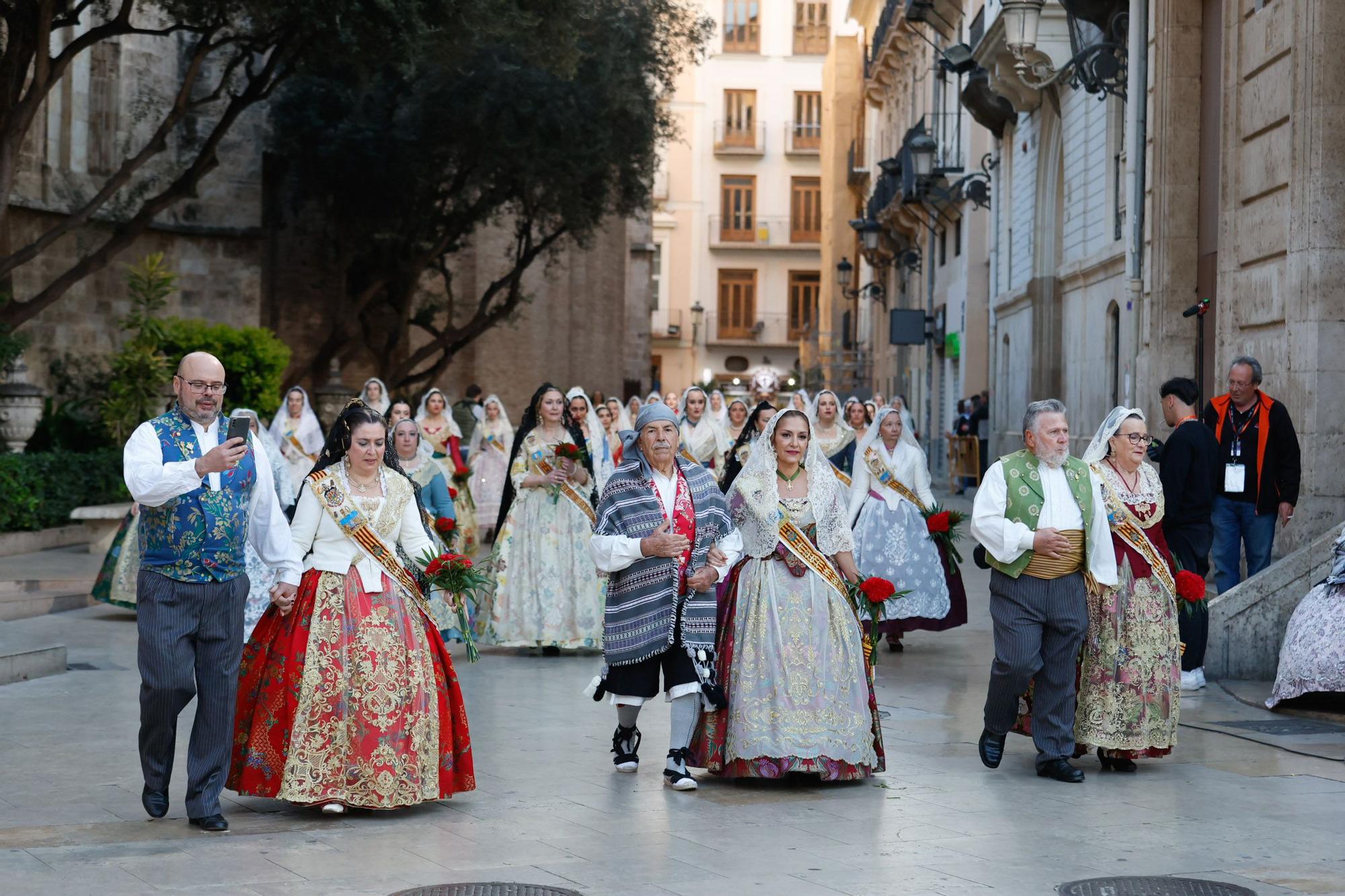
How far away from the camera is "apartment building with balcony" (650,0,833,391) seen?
67.8 metres

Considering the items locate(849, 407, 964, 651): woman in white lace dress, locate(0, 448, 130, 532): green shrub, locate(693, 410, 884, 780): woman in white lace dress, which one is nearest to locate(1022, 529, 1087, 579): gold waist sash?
locate(693, 410, 884, 780): woman in white lace dress

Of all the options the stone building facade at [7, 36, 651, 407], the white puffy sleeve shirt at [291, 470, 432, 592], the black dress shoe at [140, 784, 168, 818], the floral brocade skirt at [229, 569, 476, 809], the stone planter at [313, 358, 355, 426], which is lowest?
the black dress shoe at [140, 784, 168, 818]

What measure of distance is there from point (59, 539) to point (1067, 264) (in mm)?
13218

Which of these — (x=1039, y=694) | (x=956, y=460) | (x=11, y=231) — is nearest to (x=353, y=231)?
(x=11, y=231)

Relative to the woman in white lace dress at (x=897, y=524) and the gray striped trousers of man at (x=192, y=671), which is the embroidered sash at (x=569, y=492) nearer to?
the woman in white lace dress at (x=897, y=524)

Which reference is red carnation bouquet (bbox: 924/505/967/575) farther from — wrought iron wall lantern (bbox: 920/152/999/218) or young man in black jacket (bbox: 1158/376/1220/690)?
wrought iron wall lantern (bbox: 920/152/999/218)

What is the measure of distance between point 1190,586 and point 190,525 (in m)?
4.62

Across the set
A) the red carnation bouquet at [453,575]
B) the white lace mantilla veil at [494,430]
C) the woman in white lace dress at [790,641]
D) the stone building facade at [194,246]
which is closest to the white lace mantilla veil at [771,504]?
the woman in white lace dress at [790,641]

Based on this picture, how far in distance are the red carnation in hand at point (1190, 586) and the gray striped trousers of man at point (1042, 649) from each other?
1.80 feet

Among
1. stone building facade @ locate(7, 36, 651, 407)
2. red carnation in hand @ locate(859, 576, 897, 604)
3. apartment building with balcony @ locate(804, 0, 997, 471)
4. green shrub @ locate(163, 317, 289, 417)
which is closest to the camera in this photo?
red carnation in hand @ locate(859, 576, 897, 604)

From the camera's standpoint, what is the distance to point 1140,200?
1689 cm

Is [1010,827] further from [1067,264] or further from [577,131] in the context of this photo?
[577,131]

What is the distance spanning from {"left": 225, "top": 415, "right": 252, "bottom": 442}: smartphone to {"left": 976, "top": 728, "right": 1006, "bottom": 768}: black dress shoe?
150 inches

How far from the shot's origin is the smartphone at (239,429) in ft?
21.2
